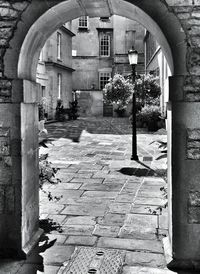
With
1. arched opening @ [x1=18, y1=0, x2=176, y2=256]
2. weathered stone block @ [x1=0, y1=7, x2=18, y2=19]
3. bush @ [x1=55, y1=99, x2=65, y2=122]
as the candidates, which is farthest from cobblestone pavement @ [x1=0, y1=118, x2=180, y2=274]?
bush @ [x1=55, y1=99, x2=65, y2=122]

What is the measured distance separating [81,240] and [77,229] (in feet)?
1.47

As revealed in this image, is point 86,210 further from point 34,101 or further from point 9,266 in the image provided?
point 34,101

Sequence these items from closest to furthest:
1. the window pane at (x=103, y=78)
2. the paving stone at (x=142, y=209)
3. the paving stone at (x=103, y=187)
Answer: the paving stone at (x=142, y=209), the paving stone at (x=103, y=187), the window pane at (x=103, y=78)

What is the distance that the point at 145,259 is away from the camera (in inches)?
173

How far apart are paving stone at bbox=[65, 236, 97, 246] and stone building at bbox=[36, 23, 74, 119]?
19.2 m

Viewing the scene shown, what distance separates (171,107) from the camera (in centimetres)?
439

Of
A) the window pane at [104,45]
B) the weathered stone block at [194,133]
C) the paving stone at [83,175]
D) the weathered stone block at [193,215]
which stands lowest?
the paving stone at [83,175]

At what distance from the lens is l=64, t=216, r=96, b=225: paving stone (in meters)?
5.73

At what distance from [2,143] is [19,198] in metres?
0.76

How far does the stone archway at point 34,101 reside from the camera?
13.9 feet

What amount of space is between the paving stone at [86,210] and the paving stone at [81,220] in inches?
7.9

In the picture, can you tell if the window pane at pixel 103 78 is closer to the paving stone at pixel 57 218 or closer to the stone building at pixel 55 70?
the stone building at pixel 55 70

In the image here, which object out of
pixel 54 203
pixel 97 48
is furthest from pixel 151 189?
pixel 97 48

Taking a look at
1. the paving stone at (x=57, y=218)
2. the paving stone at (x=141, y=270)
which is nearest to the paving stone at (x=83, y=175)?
the paving stone at (x=57, y=218)
